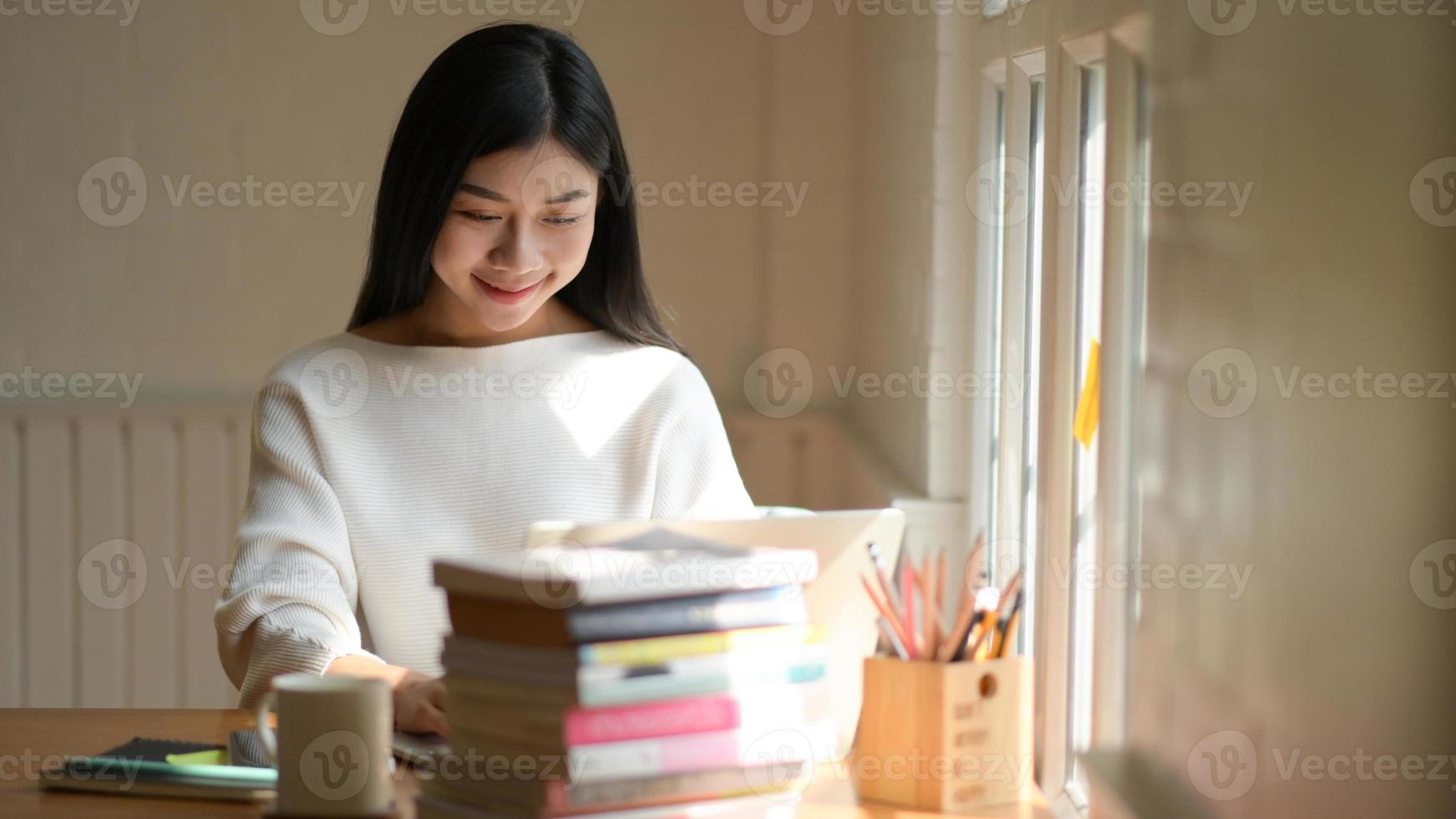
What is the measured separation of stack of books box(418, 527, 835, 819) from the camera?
3.19 ft

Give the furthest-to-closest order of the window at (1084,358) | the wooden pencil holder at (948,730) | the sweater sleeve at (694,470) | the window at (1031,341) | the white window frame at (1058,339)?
the window at (1031,341)
the sweater sleeve at (694,470)
the window at (1084,358)
the white window frame at (1058,339)
the wooden pencil holder at (948,730)

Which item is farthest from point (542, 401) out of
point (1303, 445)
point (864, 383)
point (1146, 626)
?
point (864, 383)

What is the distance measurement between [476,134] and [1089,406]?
718 millimetres

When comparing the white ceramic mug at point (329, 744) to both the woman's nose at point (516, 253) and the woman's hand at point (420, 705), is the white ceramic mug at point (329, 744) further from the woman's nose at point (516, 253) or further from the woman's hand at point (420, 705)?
the woman's nose at point (516, 253)

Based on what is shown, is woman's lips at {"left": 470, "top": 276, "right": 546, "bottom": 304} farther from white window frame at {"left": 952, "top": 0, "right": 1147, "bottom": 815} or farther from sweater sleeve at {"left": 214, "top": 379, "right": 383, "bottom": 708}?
white window frame at {"left": 952, "top": 0, "right": 1147, "bottom": 815}

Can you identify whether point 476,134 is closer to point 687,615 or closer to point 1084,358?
point 1084,358

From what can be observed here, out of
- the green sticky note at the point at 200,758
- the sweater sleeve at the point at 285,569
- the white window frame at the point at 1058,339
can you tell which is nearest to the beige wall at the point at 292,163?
the white window frame at the point at 1058,339

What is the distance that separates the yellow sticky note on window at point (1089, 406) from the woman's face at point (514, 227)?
60 centimetres

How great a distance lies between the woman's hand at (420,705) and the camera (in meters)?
1.33

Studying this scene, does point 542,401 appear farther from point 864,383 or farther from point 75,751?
point 864,383

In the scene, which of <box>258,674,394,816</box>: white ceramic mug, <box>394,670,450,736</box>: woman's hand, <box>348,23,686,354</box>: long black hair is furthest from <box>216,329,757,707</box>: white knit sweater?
<box>258,674,394,816</box>: white ceramic mug

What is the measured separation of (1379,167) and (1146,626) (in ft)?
1.62

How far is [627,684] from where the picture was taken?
981 mm

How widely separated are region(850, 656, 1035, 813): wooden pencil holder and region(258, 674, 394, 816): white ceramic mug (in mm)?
371
